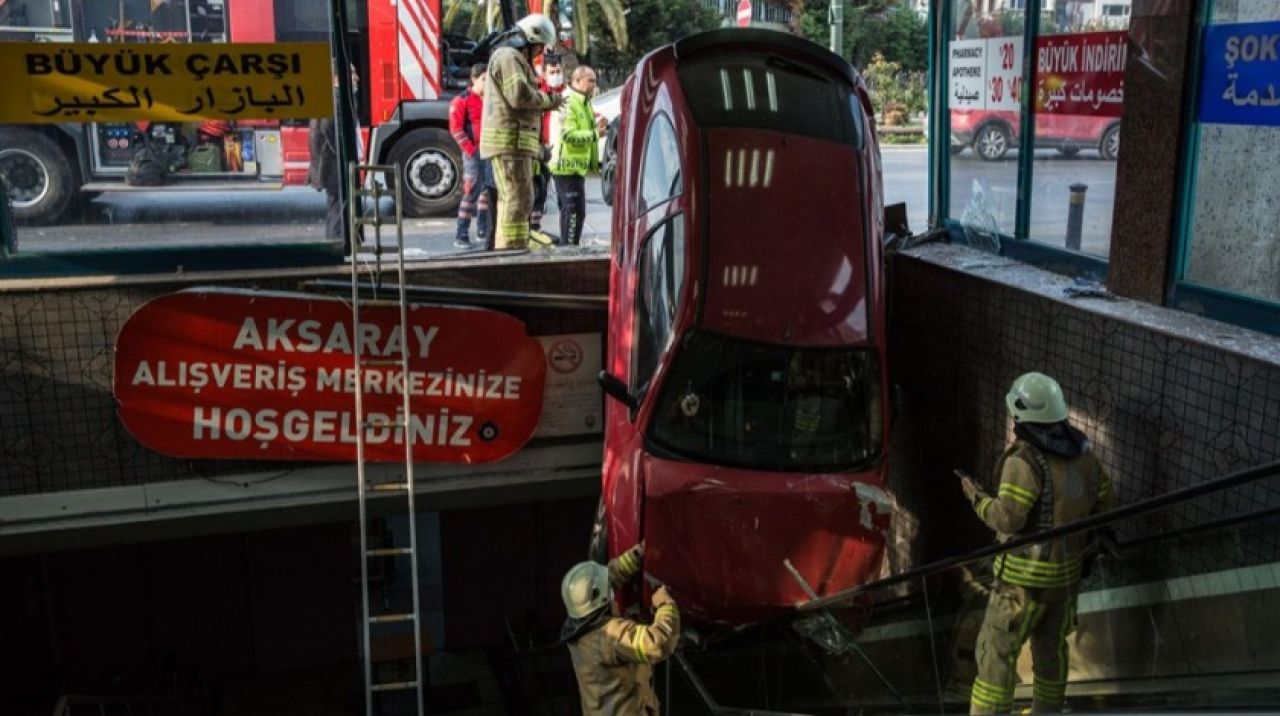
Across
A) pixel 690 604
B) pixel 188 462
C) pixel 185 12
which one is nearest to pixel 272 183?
pixel 185 12

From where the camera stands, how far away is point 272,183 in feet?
28.1

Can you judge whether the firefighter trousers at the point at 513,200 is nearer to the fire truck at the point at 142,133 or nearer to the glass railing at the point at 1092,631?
the fire truck at the point at 142,133

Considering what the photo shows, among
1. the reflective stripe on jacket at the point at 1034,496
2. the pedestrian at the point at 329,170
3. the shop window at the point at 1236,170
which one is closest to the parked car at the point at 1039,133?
the shop window at the point at 1236,170

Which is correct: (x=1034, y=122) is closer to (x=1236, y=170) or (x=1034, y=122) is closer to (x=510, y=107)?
(x=1236, y=170)

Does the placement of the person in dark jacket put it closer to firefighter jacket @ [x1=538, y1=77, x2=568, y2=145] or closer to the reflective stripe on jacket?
firefighter jacket @ [x1=538, y1=77, x2=568, y2=145]

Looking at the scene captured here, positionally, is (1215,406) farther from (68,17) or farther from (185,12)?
(68,17)

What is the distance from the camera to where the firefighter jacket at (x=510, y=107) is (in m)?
10.0

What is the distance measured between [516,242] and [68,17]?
368cm

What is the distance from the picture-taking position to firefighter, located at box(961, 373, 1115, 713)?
5895mm

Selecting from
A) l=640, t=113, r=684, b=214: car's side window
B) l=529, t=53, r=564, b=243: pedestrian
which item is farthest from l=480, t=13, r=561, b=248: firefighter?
l=640, t=113, r=684, b=214: car's side window

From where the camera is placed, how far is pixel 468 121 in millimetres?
11602

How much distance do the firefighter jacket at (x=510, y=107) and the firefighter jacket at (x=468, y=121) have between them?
1192 mm

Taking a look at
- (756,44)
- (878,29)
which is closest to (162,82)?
(756,44)

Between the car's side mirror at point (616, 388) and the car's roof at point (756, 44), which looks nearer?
the car's side mirror at point (616, 388)
